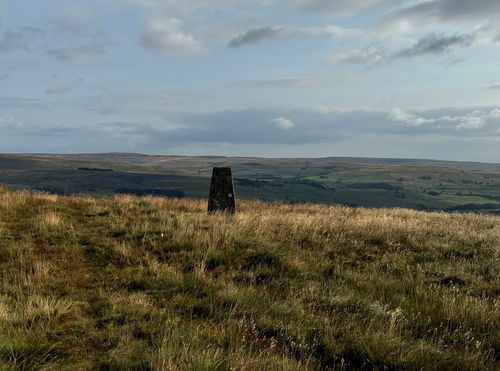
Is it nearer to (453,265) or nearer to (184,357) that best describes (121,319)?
(184,357)

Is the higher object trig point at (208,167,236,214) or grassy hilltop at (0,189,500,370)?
trig point at (208,167,236,214)

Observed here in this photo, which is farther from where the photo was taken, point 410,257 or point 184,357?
point 410,257

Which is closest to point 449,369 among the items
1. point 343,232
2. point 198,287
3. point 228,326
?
point 228,326

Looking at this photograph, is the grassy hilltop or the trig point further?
the trig point

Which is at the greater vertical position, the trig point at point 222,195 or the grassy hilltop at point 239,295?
the trig point at point 222,195

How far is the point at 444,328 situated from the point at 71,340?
508 centimetres

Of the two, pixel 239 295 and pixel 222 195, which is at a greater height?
pixel 222 195

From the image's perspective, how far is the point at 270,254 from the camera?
9117 mm

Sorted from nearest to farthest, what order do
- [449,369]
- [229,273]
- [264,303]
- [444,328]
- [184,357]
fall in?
[184,357]
[449,369]
[444,328]
[264,303]
[229,273]

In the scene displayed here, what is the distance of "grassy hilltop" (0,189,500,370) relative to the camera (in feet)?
14.7

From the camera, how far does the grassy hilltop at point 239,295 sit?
14.7 feet

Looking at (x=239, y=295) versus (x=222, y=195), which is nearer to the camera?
(x=239, y=295)

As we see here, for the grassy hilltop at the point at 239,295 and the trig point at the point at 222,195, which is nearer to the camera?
the grassy hilltop at the point at 239,295

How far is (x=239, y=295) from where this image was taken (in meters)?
6.29
